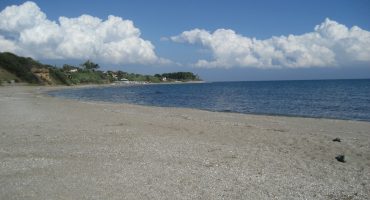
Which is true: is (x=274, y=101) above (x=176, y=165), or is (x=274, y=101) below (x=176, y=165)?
below

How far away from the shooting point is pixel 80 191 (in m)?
8.73

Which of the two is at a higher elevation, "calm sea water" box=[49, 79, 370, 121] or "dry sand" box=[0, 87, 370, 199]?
"dry sand" box=[0, 87, 370, 199]

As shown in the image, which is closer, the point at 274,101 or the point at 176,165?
the point at 176,165

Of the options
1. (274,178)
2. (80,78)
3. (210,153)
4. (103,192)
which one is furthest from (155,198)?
(80,78)

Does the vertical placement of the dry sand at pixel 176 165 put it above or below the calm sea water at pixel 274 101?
above

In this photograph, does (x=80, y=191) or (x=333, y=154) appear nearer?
(x=80, y=191)

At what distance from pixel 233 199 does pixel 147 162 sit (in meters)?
4.02

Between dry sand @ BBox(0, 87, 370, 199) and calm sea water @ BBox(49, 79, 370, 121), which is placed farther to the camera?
calm sea water @ BBox(49, 79, 370, 121)

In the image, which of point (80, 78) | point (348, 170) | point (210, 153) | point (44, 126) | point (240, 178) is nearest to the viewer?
point (240, 178)

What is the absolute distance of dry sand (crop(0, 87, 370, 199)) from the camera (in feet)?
29.2

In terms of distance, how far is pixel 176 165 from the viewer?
448 inches

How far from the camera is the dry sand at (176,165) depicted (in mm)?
8898

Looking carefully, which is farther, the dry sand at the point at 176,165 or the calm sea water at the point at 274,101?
the calm sea water at the point at 274,101

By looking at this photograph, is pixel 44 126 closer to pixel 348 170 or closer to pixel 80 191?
pixel 80 191
